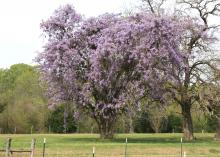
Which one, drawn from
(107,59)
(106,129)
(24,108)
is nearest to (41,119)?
(24,108)

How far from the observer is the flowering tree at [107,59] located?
162ft

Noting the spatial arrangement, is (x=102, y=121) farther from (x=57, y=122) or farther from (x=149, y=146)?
(x=57, y=122)

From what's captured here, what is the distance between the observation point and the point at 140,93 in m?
49.9

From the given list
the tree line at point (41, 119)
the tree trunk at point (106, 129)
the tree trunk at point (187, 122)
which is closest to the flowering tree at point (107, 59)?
the tree trunk at point (106, 129)

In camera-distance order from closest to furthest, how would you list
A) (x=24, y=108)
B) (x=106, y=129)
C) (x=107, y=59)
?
(x=107, y=59), (x=106, y=129), (x=24, y=108)

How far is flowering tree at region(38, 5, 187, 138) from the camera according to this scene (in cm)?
4925

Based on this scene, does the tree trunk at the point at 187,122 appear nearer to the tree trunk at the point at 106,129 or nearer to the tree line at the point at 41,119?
the tree trunk at the point at 106,129

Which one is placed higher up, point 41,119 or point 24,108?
point 24,108

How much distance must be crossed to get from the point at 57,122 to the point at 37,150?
5747cm

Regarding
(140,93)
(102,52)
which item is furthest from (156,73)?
(102,52)

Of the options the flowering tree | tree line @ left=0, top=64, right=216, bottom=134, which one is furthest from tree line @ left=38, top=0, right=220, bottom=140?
tree line @ left=0, top=64, right=216, bottom=134

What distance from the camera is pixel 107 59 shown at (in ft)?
164

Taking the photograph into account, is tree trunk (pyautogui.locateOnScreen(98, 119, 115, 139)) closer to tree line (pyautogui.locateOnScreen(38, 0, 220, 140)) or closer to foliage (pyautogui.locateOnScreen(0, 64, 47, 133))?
tree line (pyautogui.locateOnScreen(38, 0, 220, 140))

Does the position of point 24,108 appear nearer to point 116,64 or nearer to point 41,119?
point 41,119
